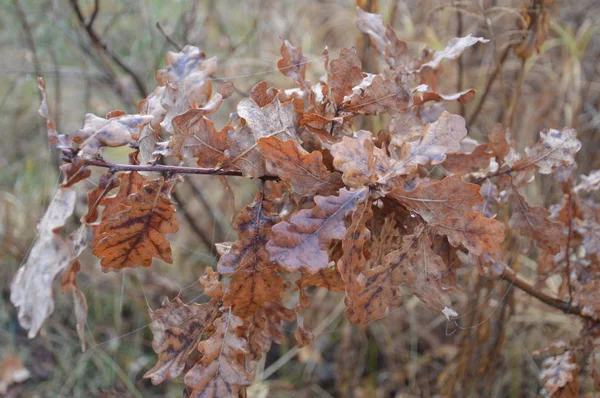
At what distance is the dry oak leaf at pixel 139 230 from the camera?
2.10ft

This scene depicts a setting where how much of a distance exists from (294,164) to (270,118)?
7 centimetres

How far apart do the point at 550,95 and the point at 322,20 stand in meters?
1.15

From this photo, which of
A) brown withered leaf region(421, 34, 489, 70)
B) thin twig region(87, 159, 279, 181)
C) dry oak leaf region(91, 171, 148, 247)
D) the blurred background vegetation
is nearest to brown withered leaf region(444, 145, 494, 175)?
brown withered leaf region(421, 34, 489, 70)

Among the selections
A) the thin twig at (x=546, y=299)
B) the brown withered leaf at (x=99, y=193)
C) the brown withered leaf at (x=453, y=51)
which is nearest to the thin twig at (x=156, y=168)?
the brown withered leaf at (x=99, y=193)

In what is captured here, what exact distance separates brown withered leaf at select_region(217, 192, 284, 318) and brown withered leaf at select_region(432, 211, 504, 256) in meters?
0.21

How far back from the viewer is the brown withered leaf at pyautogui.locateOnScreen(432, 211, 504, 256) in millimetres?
625

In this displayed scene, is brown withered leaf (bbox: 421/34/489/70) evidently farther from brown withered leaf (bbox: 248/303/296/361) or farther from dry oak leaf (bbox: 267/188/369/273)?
brown withered leaf (bbox: 248/303/296/361)

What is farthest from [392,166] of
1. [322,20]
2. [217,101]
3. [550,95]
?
[322,20]

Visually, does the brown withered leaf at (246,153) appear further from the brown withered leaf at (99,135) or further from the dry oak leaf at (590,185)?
the dry oak leaf at (590,185)

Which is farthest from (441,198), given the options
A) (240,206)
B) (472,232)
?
(240,206)

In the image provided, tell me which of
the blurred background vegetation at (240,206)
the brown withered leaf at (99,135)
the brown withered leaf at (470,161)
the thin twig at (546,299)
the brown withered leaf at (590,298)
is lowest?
the blurred background vegetation at (240,206)

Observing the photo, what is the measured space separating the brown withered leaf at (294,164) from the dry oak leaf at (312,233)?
0.14 ft

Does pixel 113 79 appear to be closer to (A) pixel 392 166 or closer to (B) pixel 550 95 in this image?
(A) pixel 392 166

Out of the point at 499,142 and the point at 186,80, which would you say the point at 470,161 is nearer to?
the point at 499,142
